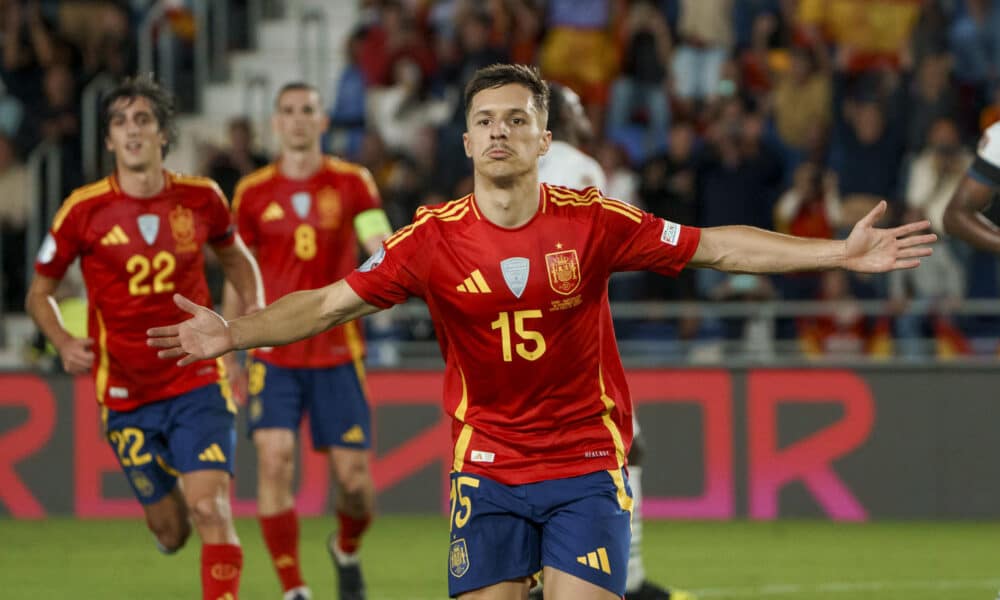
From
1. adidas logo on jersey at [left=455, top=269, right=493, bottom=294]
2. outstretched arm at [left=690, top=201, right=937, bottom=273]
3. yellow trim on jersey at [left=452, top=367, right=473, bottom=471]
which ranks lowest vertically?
yellow trim on jersey at [left=452, top=367, right=473, bottom=471]

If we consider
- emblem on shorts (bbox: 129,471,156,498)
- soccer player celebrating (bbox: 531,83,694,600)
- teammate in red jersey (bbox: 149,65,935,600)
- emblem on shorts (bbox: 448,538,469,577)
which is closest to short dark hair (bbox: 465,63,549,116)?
teammate in red jersey (bbox: 149,65,935,600)

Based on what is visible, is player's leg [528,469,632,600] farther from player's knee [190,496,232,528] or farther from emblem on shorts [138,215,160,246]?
emblem on shorts [138,215,160,246]

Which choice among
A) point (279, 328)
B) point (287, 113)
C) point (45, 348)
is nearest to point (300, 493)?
point (45, 348)

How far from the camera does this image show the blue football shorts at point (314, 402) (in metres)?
9.08

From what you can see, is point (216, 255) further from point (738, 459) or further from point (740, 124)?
point (740, 124)

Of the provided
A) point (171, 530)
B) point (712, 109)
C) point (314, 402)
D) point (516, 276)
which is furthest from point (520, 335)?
point (712, 109)

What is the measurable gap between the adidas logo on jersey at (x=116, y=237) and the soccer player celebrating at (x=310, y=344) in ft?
3.98

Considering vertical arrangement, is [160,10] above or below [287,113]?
above

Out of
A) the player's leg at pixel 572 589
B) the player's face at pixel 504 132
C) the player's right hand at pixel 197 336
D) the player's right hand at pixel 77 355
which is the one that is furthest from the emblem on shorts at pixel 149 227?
the player's leg at pixel 572 589

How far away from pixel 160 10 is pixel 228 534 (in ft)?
35.0

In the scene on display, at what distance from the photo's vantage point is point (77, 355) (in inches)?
292

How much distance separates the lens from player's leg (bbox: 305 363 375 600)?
912 cm

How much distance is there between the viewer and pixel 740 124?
50.4ft

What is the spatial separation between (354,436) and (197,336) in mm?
3670
